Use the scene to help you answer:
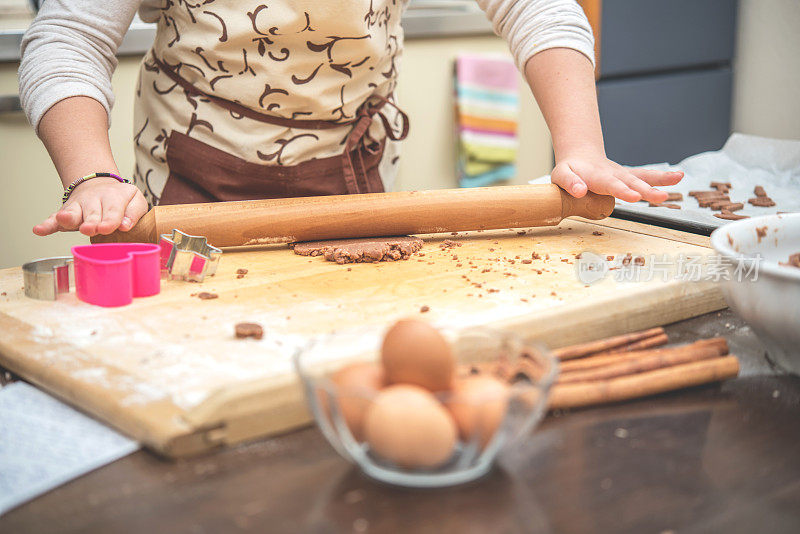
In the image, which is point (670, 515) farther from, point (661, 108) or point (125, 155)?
point (661, 108)

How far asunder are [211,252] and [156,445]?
0.47 meters

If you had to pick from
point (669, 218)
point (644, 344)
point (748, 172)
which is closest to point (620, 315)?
point (644, 344)

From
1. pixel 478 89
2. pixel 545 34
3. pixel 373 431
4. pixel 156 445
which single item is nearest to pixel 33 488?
pixel 156 445

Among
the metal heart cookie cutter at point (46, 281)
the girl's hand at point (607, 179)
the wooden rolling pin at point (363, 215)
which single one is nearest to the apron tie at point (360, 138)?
the wooden rolling pin at point (363, 215)

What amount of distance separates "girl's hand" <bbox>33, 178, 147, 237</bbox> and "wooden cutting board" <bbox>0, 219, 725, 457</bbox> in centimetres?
11

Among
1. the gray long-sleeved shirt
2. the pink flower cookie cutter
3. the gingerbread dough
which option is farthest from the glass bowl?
the gray long-sleeved shirt

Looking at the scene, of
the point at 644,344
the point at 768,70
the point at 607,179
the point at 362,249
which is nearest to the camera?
the point at 644,344

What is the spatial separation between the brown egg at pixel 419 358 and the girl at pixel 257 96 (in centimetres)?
67

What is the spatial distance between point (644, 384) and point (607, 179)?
62cm

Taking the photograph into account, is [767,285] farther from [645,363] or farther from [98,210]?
[98,210]

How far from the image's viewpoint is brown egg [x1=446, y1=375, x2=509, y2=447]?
522mm

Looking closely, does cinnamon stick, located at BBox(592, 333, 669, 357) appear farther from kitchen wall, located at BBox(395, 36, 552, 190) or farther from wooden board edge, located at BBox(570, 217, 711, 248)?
kitchen wall, located at BBox(395, 36, 552, 190)

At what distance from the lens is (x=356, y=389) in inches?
20.9

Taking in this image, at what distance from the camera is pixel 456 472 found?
0.57m
